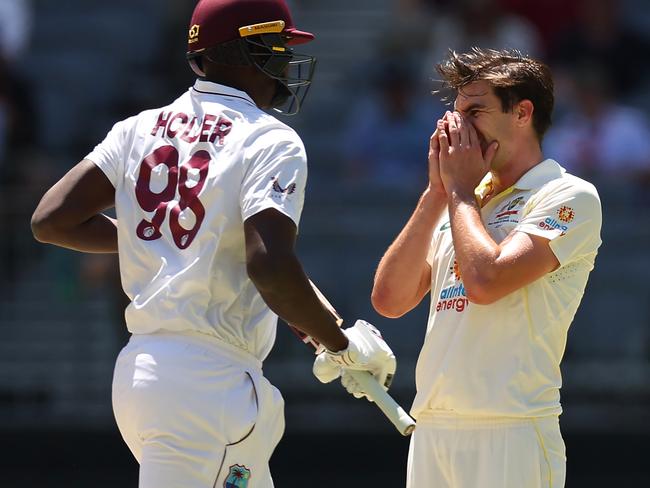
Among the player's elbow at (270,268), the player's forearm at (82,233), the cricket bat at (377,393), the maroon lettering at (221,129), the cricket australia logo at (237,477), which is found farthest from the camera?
the player's forearm at (82,233)

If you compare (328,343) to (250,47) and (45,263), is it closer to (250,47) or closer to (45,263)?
(250,47)

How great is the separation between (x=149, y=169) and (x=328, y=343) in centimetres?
78

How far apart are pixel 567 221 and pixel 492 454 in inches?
29.2

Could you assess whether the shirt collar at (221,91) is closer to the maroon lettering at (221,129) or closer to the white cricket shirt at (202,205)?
the white cricket shirt at (202,205)

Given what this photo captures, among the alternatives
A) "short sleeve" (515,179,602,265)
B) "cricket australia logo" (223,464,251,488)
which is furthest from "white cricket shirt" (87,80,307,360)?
"short sleeve" (515,179,602,265)

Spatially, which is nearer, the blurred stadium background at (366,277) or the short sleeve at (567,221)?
the short sleeve at (567,221)

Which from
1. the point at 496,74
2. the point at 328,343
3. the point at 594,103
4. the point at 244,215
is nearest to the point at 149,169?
the point at 244,215

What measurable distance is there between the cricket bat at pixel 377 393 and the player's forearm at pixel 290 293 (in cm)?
11

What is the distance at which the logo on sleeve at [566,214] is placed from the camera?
3.92 metres

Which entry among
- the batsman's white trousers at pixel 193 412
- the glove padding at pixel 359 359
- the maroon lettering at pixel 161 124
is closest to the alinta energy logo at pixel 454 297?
the glove padding at pixel 359 359

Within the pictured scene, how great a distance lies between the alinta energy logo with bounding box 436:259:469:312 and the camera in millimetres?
4027

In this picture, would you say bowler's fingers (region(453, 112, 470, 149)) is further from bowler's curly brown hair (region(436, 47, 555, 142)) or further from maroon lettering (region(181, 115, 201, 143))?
maroon lettering (region(181, 115, 201, 143))

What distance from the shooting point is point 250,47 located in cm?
410

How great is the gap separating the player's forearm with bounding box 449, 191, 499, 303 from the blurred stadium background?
3.96 meters
